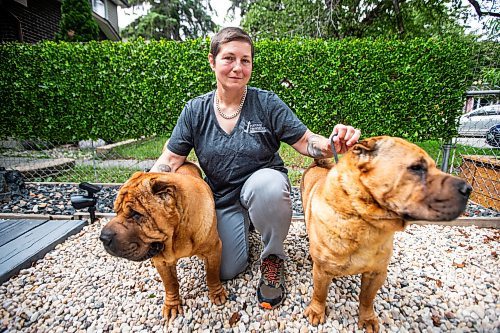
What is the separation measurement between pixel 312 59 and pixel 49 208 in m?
5.62

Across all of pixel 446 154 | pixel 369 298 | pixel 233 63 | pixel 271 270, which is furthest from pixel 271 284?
pixel 446 154

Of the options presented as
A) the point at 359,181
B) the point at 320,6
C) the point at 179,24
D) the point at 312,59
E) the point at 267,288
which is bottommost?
the point at 267,288

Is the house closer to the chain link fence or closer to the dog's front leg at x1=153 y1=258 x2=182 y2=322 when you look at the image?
the chain link fence

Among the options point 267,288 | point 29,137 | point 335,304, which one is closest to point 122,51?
point 29,137

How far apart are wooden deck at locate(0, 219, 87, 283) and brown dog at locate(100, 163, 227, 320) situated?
1.83 meters

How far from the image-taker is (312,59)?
5.74 metres

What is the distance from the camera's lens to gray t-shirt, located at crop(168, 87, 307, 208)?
8.05ft

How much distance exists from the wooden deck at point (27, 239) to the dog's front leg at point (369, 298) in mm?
3258

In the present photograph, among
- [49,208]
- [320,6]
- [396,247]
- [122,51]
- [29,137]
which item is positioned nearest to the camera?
[396,247]

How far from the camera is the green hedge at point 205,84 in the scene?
5.57 meters

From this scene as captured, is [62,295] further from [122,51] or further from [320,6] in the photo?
[320,6]

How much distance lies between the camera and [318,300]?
80.1 inches

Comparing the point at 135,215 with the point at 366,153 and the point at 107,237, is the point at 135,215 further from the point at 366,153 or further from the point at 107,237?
the point at 366,153

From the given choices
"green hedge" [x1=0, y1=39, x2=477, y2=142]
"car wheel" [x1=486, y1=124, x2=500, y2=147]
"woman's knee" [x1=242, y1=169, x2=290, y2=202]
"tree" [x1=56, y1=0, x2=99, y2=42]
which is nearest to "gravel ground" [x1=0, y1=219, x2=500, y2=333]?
"woman's knee" [x1=242, y1=169, x2=290, y2=202]
